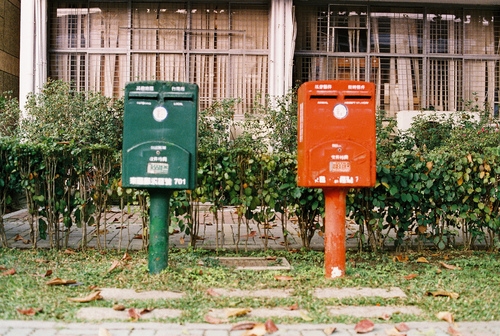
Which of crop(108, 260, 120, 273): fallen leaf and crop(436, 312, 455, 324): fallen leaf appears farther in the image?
crop(108, 260, 120, 273): fallen leaf

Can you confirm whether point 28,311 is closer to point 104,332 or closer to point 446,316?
point 104,332

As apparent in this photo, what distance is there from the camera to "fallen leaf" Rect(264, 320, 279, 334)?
13.7ft

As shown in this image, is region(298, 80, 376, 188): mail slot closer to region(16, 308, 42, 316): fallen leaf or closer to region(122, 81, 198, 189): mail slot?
region(122, 81, 198, 189): mail slot

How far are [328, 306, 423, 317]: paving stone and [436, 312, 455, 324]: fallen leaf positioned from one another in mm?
190

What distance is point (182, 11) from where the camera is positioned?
1428cm

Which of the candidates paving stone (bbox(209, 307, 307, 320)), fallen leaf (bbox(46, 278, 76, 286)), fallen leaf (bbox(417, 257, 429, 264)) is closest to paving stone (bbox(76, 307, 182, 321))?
paving stone (bbox(209, 307, 307, 320))

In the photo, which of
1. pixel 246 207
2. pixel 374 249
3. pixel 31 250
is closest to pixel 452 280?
pixel 374 249

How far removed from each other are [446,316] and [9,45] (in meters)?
13.2

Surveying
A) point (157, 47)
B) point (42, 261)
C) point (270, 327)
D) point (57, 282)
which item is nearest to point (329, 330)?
point (270, 327)

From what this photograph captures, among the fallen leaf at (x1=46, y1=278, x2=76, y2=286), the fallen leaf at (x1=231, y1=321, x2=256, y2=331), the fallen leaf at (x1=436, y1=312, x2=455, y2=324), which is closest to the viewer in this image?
the fallen leaf at (x1=231, y1=321, x2=256, y2=331)

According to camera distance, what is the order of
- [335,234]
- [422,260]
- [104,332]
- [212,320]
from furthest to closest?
[422,260] < [335,234] < [212,320] < [104,332]

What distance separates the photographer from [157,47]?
14250 mm

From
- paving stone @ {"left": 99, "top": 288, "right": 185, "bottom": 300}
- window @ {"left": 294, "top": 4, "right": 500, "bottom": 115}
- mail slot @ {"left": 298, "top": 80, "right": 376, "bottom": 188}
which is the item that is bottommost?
paving stone @ {"left": 99, "top": 288, "right": 185, "bottom": 300}

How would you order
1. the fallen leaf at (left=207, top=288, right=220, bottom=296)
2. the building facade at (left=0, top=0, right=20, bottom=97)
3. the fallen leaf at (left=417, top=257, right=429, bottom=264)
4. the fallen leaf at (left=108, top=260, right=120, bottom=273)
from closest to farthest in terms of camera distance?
the fallen leaf at (left=207, top=288, right=220, bottom=296), the fallen leaf at (left=108, top=260, right=120, bottom=273), the fallen leaf at (left=417, top=257, right=429, bottom=264), the building facade at (left=0, top=0, right=20, bottom=97)
